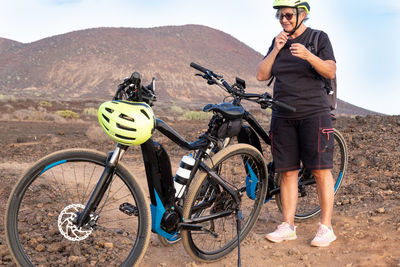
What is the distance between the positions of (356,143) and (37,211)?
6060 mm

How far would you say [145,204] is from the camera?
294 centimetres

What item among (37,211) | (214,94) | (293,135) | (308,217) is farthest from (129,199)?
(214,94)

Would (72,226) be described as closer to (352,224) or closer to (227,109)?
(227,109)

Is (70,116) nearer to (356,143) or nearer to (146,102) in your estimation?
(356,143)

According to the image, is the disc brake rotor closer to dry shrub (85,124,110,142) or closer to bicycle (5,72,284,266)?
bicycle (5,72,284,266)

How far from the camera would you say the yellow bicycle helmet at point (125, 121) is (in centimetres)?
280

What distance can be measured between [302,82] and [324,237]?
141cm

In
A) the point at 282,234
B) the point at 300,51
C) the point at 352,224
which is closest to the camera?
the point at 300,51

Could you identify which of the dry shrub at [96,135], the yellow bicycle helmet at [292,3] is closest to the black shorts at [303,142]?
the yellow bicycle helmet at [292,3]

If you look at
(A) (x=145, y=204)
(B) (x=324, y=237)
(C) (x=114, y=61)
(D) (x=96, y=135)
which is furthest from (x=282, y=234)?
(C) (x=114, y=61)

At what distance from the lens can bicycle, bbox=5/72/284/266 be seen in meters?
2.86

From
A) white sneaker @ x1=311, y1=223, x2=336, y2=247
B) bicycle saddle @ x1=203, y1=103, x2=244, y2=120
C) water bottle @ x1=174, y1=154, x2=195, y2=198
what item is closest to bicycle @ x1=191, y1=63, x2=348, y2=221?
bicycle saddle @ x1=203, y1=103, x2=244, y2=120

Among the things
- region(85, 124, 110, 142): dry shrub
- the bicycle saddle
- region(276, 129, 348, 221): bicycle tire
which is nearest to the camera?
the bicycle saddle

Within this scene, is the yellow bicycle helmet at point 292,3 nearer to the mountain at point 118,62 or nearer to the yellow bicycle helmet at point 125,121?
the yellow bicycle helmet at point 125,121
